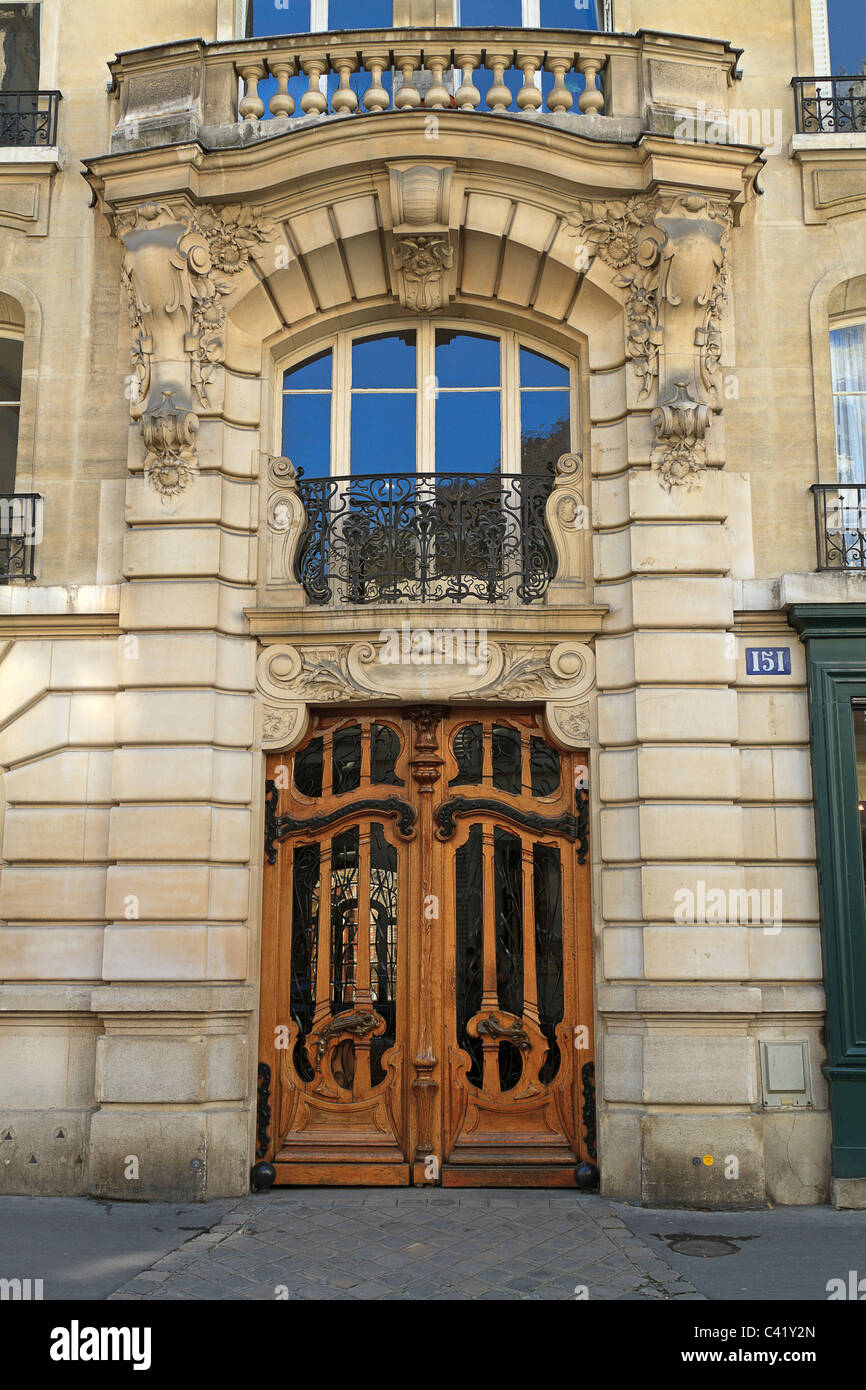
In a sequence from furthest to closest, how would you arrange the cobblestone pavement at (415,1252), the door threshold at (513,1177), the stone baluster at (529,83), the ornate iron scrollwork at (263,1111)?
the stone baluster at (529,83)
the ornate iron scrollwork at (263,1111)
the door threshold at (513,1177)
the cobblestone pavement at (415,1252)

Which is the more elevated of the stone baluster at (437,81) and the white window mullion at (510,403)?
the stone baluster at (437,81)

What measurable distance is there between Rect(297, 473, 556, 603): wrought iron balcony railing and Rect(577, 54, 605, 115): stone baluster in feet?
9.61

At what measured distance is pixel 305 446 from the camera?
10.2m

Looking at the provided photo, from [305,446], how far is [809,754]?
467 cm

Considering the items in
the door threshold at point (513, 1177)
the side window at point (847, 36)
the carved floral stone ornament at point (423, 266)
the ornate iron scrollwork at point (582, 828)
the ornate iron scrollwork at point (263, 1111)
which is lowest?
the door threshold at point (513, 1177)

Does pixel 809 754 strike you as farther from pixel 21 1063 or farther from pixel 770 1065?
pixel 21 1063

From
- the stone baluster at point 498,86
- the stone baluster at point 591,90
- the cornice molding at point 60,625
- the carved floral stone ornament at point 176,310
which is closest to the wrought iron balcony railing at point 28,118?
the carved floral stone ornament at point 176,310

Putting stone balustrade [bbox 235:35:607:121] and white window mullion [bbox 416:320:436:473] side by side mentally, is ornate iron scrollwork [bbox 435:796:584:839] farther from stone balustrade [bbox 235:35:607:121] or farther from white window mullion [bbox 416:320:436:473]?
stone balustrade [bbox 235:35:607:121]

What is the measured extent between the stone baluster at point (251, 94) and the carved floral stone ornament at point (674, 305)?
2828 millimetres

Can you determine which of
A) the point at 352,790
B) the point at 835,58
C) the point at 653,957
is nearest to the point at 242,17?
the point at 835,58

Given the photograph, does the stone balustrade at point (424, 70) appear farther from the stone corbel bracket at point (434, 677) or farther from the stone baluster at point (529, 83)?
the stone corbel bracket at point (434, 677)

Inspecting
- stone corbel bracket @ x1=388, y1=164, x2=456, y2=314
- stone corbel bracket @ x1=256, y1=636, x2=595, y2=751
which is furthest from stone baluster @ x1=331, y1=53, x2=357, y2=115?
stone corbel bracket @ x1=256, y1=636, x2=595, y2=751

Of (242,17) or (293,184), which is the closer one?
(293,184)

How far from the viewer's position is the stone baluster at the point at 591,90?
32.3ft
